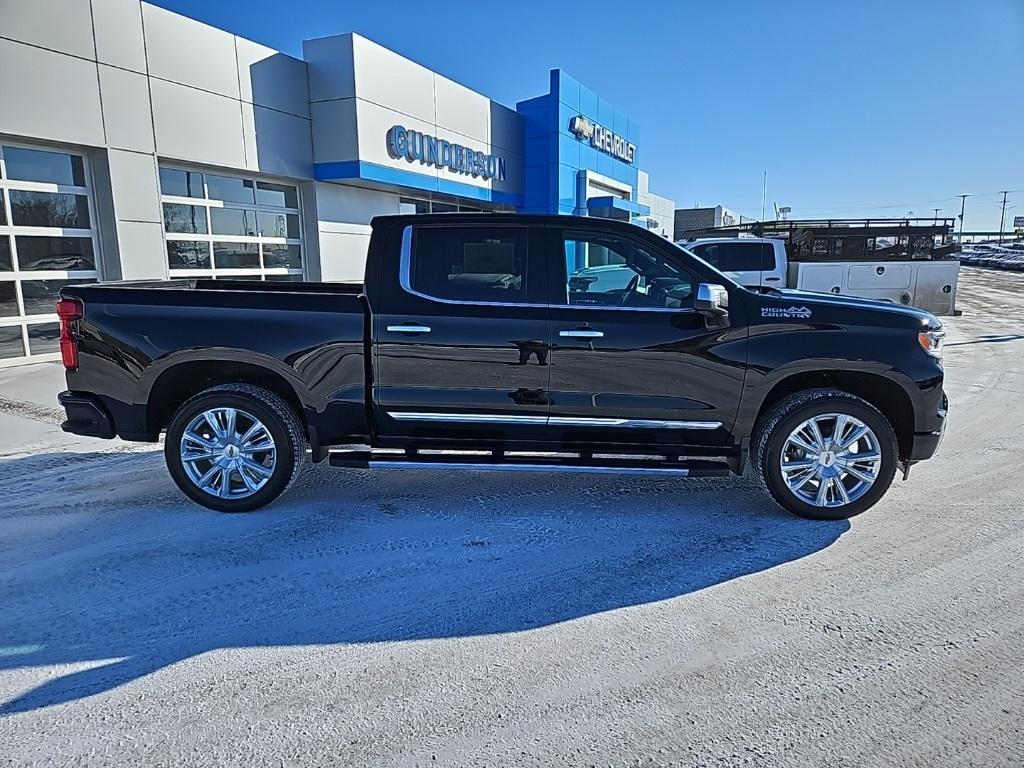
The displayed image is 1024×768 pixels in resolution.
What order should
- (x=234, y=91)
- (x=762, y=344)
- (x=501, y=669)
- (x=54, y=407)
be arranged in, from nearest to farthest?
(x=501, y=669), (x=762, y=344), (x=54, y=407), (x=234, y=91)

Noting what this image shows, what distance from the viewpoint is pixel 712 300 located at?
419cm

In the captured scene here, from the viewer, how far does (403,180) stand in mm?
17516

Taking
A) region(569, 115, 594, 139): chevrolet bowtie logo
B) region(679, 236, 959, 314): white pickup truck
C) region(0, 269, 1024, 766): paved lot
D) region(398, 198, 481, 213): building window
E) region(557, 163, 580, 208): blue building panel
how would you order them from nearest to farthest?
region(0, 269, 1024, 766): paved lot, region(679, 236, 959, 314): white pickup truck, region(398, 198, 481, 213): building window, region(557, 163, 580, 208): blue building panel, region(569, 115, 594, 139): chevrolet bowtie logo

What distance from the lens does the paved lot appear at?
2520mm

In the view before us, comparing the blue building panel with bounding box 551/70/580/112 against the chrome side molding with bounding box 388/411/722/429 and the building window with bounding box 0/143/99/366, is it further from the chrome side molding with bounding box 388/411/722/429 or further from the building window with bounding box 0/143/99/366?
the chrome side molding with bounding box 388/411/722/429

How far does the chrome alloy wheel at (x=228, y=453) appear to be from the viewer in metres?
4.59

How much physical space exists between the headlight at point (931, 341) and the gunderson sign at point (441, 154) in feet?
49.0

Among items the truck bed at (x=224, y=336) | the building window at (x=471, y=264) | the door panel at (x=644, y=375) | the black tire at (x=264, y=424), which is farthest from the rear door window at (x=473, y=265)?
the black tire at (x=264, y=424)

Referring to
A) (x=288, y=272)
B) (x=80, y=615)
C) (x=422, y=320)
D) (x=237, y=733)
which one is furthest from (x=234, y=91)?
(x=237, y=733)

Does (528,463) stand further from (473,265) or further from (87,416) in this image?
(87,416)

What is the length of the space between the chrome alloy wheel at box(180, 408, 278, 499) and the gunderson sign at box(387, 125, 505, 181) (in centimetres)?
1386

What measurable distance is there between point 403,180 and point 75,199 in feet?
26.2

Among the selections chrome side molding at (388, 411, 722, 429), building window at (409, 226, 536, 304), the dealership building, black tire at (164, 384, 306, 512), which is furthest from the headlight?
the dealership building

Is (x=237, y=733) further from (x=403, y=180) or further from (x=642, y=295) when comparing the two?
(x=403, y=180)
